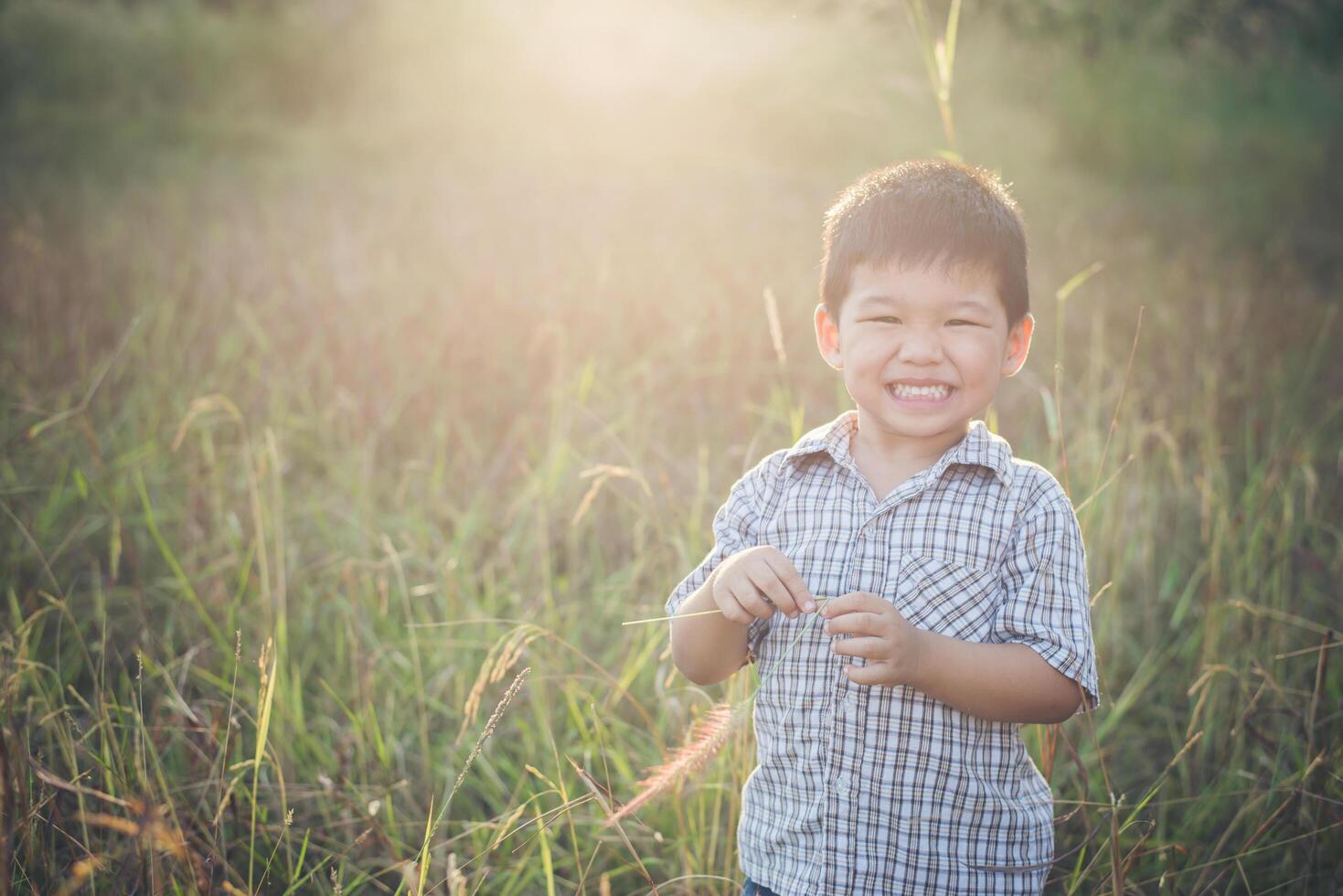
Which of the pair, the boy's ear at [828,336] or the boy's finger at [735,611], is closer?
the boy's finger at [735,611]

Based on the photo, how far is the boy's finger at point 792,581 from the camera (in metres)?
1.21

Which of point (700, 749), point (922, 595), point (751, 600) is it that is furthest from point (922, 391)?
point (700, 749)

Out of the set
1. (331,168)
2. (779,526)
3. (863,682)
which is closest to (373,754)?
(779,526)

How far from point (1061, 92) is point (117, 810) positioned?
9.12m

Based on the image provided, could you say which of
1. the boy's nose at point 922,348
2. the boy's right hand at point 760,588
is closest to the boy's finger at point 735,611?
the boy's right hand at point 760,588

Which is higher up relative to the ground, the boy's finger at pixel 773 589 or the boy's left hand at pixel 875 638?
the boy's finger at pixel 773 589

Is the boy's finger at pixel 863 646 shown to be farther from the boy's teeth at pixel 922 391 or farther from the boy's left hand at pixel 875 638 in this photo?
the boy's teeth at pixel 922 391

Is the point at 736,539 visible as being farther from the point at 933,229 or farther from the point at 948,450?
the point at 933,229

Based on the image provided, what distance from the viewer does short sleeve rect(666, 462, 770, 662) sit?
1.45m

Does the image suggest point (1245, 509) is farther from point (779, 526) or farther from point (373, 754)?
point (373, 754)

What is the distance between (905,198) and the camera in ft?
4.50

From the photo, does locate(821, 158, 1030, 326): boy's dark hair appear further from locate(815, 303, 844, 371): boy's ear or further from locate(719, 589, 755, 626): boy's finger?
locate(719, 589, 755, 626): boy's finger

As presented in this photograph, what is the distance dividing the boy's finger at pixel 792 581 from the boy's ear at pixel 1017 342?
1.38 feet

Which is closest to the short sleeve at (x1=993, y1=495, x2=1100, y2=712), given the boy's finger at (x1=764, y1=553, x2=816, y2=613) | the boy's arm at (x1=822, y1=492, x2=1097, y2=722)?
the boy's arm at (x1=822, y1=492, x2=1097, y2=722)
